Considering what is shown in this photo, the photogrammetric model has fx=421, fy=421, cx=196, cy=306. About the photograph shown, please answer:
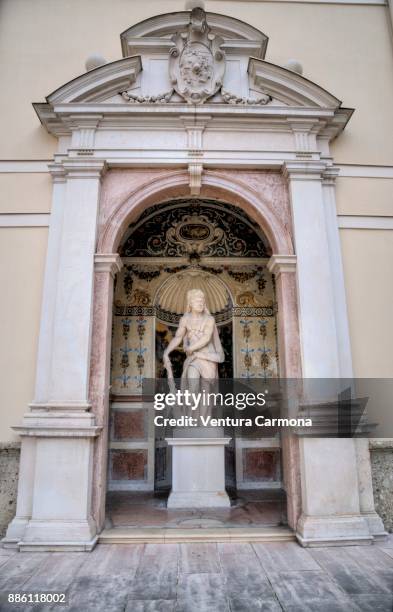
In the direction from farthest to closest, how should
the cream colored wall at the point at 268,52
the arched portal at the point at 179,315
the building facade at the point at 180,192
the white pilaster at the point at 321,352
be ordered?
the arched portal at the point at 179,315 → the cream colored wall at the point at 268,52 → the building facade at the point at 180,192 → the white pilaster at the point at 321,352

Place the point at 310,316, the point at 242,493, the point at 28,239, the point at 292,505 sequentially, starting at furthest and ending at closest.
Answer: the point at 242,493, the point at 28,239, the point at 310,316, the point at 292,505

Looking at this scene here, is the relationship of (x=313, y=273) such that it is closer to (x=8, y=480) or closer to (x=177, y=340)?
(x=177, y=340)

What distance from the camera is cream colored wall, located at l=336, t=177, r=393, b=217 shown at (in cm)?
530

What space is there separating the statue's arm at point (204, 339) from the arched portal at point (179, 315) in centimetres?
99

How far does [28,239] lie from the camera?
510cm

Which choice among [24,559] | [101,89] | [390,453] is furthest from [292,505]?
[101,89]

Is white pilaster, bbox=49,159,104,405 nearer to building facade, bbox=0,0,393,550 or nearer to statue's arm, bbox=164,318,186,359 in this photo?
building facade, bbox=0,0,393,550

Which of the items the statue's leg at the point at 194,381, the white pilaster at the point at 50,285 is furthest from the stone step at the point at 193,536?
the statue's leg at the point at 194,381

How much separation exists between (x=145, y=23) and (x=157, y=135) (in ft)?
5.17

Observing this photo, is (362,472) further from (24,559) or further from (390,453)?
(24,559)

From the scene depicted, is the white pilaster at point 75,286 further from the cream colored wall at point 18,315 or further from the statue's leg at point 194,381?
the statue's leg at point 194,381

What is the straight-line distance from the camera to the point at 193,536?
4297 millimetres

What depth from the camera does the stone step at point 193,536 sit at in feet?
14.0

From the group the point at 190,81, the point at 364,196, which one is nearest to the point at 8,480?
the point at 190,81
